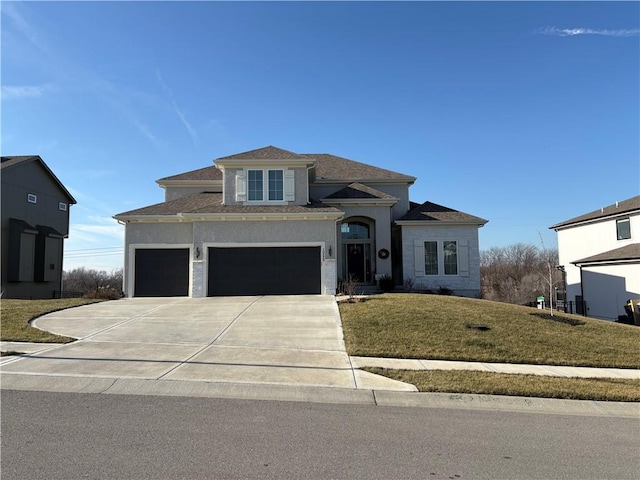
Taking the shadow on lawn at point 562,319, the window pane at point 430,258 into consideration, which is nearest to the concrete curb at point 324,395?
the shadow on lawn at point 562,319

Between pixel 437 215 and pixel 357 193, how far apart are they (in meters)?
4.43

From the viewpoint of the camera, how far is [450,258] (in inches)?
894

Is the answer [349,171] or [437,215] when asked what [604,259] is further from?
[349,171]

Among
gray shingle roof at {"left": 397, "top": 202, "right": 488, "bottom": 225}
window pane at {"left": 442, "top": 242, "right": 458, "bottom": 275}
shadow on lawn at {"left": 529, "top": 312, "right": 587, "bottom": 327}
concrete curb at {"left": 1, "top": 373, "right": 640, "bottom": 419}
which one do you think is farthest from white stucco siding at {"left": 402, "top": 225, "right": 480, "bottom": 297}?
concrete curb at {"left": 1, "top": 373, "right": 640, "bottom": 419}

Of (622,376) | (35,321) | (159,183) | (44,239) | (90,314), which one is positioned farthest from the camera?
(44,239)

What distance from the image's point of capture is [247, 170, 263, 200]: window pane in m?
21.0

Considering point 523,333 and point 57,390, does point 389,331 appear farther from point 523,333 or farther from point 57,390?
point 57,390

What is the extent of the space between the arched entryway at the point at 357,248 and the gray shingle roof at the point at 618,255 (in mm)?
14021

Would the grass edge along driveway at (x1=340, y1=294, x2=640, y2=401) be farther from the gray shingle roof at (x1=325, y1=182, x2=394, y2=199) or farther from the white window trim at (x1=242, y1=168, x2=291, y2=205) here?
the gray shingle roof at (x1=325, y1=182, x2=394, y2=199)

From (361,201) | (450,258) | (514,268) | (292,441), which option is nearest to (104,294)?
(361,201)

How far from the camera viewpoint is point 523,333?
40.1 ft

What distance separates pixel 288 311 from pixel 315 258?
186 inches

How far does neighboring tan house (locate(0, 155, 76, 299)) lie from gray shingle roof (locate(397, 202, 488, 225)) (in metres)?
22.3

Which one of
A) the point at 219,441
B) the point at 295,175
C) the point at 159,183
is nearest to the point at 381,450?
the point at 219,441
